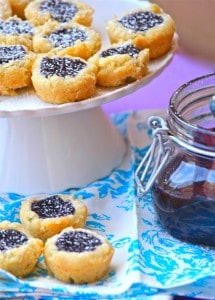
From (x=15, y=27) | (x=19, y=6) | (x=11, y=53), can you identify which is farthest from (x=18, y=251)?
(x=19, y=6)

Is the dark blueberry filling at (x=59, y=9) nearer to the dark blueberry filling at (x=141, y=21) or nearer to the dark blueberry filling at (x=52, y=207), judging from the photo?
the dark blueberry filling at (x=141, y=21)

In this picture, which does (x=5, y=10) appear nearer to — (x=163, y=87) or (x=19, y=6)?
(x=19, y=6)

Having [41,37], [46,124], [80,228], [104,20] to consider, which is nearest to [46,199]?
[80,228]

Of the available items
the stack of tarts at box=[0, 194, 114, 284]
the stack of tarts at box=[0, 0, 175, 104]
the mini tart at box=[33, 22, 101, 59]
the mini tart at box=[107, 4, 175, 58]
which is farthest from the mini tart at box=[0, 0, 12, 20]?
the stack of tarts at box=[0, 194, 114, 284]

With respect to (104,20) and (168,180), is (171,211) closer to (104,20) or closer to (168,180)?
(168,180)

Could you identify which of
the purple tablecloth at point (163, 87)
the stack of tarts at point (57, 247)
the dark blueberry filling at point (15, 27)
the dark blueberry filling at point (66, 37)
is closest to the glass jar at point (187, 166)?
the stack of tarts at point (57, 247)
